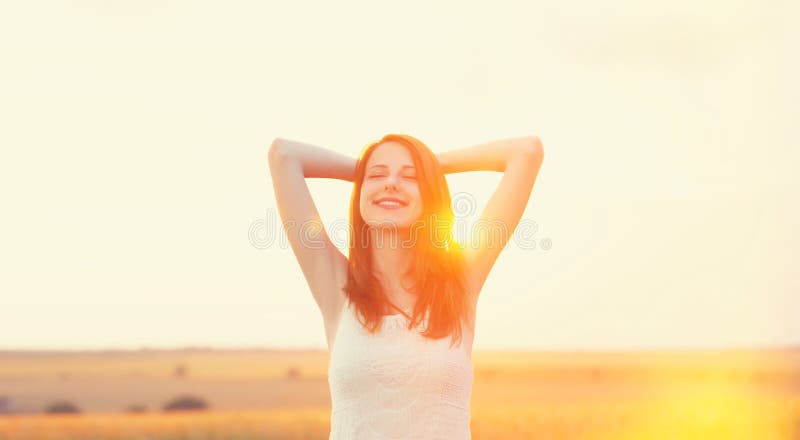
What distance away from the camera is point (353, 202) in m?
4.48

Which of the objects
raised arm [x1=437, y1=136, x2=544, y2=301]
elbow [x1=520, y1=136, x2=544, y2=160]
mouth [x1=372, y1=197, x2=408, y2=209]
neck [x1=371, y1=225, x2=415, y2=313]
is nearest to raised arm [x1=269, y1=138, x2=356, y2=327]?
neck [x1=371, y1=225, x2=415, y2=313]

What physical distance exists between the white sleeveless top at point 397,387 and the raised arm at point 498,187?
467 millimetres

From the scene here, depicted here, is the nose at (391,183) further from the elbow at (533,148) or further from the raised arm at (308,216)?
the elbow at (533,148)

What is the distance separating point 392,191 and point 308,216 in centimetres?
41

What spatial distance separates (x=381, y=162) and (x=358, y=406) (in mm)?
1078

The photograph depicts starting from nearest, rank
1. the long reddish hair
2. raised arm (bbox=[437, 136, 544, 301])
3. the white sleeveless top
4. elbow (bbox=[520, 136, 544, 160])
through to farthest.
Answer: the white sleeveless top → the long reddish hair → raised arm (bbox=[437, 136, 544, 301]) → elbow (bbox=[520, 136, 544, 160])

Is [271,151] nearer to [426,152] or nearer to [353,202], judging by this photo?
[353,202]

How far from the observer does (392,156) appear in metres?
4.39

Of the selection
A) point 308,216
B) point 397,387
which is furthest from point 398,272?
point 397,387

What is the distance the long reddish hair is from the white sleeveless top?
0.12 m

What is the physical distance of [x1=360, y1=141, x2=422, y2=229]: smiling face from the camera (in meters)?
4.32

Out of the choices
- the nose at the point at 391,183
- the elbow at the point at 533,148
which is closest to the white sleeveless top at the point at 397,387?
the nose at the point at 391,183

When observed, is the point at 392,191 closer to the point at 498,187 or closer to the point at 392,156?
the point at 392,156

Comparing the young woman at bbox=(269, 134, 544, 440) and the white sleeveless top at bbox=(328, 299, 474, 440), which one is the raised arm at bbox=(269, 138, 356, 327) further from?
the white sleeveless top at bbox=(328, 299, 474, 440)
